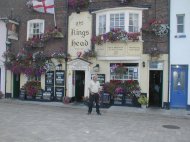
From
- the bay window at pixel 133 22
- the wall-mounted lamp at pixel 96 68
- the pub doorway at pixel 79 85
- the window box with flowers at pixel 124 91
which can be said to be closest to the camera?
the window box with flowers at pixel 124 91

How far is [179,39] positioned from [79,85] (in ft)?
23.7

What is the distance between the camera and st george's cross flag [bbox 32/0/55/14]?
19.5 meters

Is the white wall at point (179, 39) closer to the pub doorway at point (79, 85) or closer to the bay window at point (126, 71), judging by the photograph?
the bay window at point (126, 71)

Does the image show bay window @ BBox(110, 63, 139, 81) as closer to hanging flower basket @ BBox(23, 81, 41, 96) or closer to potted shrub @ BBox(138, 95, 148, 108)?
potted shrub @ BBox(138, 95, 148, 108)

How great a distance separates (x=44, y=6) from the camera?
19.6 metres

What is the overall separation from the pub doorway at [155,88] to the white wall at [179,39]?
1680 mm

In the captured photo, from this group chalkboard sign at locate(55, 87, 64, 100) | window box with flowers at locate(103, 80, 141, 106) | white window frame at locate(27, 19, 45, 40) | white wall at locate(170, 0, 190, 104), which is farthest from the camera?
white window frame at locate(27, 19, 45, 40)

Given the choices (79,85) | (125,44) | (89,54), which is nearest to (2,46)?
(79,85)

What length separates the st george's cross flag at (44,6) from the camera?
19.5 meters

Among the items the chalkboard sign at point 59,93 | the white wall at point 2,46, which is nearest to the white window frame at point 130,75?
the chalkboard sign at point 59,93

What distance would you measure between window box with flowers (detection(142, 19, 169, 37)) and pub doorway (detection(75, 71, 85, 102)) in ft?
17.8

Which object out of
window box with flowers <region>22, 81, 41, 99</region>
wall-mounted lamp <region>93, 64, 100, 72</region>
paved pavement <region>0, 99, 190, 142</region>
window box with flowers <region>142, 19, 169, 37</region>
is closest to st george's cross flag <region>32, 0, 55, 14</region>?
wall-mounted lamp <region>93, 64, 100, 72</region>

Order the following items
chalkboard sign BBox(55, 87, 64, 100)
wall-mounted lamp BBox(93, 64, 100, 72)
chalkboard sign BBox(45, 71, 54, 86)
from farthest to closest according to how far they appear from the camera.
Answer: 1. chalkboard sign BBox(45, 71, 54, 86)
2. chalkboard sign BBox(55, 87, 64, 100)
3. wall-mounted lamp BBox(93, 64, 100, 72)

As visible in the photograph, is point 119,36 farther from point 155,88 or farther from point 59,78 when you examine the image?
point 59,78
